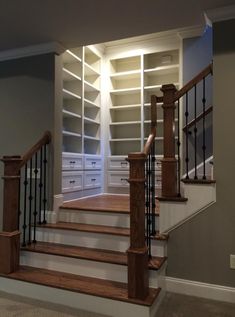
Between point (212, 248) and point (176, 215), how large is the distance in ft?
1.35

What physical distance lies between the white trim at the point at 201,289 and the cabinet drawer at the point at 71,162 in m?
1.76

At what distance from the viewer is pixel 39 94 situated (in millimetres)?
3174

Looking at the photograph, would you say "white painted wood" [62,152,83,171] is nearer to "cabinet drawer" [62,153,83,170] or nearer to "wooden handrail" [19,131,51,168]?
"cabinet drawer" [62,153,83,170]

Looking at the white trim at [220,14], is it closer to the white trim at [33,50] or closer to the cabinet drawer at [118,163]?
the white trim at [33,50]

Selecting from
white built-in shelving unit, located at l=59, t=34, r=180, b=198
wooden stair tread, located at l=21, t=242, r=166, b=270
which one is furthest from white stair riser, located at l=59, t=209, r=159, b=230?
white built-in shelving unit, located at l=59, t=34, r=180, b=198

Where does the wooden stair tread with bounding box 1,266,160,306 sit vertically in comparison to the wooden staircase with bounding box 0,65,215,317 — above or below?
below

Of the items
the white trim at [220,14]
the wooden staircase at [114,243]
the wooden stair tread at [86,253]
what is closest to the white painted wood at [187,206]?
the wooden staircase at [114,243]

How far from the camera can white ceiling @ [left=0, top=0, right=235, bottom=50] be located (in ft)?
7.55

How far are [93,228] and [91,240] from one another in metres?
0.13

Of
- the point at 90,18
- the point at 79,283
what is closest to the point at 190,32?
the point at 90,18

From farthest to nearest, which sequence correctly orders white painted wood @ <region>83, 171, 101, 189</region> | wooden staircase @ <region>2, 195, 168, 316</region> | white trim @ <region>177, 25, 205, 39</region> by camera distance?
white painted wood @ <region>83, 171, 101, 189</region>
white trim @ <region>177, 25, 205, 39</region>
wooden staircase @ <region>2, 195, 168, 316</region>

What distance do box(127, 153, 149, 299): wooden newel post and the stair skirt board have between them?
109 millimetres

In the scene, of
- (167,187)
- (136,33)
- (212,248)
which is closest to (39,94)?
(136,33)

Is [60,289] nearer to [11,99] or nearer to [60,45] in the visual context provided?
[11,99]
